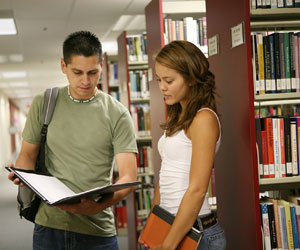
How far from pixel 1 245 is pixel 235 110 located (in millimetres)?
4145

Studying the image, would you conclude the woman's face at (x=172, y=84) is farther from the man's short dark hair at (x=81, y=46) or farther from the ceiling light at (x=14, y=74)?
the ceiling light at (x=14, y=74)

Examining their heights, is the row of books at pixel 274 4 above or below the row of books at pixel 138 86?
above

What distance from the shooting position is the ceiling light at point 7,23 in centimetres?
663

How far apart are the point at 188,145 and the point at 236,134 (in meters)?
0.60

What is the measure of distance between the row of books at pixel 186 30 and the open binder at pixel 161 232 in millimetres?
2295

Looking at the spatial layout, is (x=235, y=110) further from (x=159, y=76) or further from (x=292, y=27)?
(x=292, y=27)

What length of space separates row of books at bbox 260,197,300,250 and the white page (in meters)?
0.97

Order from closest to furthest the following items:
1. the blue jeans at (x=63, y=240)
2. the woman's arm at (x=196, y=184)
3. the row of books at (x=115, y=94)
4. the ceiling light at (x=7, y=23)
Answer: the woman's arm at (x=196, y=184), the blue jeans at (x=63, y=240), the row of books at (x=115, y=94), the ceiling light at (x=7, y=23)

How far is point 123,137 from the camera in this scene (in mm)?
1869

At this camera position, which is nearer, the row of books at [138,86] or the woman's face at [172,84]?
the woman's face at [172,84]

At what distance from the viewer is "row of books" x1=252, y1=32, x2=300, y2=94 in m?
2.18

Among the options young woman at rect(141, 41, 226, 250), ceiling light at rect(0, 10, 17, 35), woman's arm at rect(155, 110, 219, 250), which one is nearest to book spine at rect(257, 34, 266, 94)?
young woman at rect(141, 41, 226, 250)

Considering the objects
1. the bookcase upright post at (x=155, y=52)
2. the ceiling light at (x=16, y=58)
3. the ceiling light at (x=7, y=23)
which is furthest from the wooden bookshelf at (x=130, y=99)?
the ceiling light at (x=16, y=58)

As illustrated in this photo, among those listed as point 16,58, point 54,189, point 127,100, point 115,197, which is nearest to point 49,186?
point 54,189
